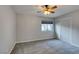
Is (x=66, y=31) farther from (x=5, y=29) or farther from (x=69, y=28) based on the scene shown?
(x=5, y=29)

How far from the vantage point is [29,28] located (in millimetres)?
6543

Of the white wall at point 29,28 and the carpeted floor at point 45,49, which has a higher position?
the white wall at point 29,28

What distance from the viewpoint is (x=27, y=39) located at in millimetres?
6473

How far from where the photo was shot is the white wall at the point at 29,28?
6.16 m

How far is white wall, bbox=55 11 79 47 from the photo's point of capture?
5070 mm

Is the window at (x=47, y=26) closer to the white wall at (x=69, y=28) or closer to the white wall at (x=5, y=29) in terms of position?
the white wall at (x=69, y=28)

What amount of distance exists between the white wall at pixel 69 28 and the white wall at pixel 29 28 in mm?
1480

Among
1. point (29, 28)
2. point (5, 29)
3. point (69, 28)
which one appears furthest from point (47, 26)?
point (5, 29)

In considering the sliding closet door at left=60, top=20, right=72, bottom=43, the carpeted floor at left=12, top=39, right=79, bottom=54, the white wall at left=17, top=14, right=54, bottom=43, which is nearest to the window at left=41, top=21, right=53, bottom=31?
the white wall at left=17, top=14, right=54, bottom=43

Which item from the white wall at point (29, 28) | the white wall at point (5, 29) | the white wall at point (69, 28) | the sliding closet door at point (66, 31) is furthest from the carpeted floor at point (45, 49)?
the white wall at point (29, 28)

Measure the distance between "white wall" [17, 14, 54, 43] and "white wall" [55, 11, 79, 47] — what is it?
1.48 meters

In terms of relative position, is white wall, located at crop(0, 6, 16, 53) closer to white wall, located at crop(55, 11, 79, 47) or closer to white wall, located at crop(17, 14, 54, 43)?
white wall, located at crop(17, 14, 54, 43)
